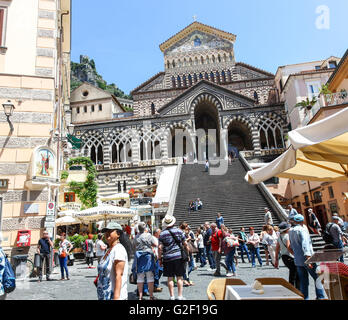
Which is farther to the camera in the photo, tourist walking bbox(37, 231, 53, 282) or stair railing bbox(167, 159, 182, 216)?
stair railing bbox(167, 159, 182, 216)

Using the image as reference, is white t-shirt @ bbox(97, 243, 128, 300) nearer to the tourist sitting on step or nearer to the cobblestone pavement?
the cobblestone pavement

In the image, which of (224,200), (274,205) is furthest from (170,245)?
(224,200)

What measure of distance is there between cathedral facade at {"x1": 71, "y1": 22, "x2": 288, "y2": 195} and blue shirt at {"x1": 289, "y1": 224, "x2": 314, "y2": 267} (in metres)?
23.1

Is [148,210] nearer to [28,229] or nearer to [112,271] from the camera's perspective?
[28,229]

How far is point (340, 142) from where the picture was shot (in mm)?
3293

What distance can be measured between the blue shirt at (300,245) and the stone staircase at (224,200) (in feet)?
24.7

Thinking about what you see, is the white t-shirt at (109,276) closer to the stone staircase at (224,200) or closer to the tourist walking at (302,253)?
the tourist walking at (302,253)

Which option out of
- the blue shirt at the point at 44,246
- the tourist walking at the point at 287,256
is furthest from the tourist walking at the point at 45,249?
the tourist walking at the point at 287,256

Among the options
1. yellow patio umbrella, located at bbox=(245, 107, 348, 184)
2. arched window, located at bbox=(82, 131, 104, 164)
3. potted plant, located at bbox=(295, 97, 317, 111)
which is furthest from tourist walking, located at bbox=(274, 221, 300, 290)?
arched window, located at bbox=(82, 131, 104, 164)

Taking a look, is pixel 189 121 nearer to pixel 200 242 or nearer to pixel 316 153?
pixel 200 242

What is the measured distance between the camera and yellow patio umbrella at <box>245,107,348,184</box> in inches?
97.1

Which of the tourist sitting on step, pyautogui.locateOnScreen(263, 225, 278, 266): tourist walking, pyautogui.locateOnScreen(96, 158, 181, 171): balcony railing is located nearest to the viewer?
pyautogui.locateOnScreen(263, 225, 278, 266): tourist walking

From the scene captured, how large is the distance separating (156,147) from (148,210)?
11.9m
